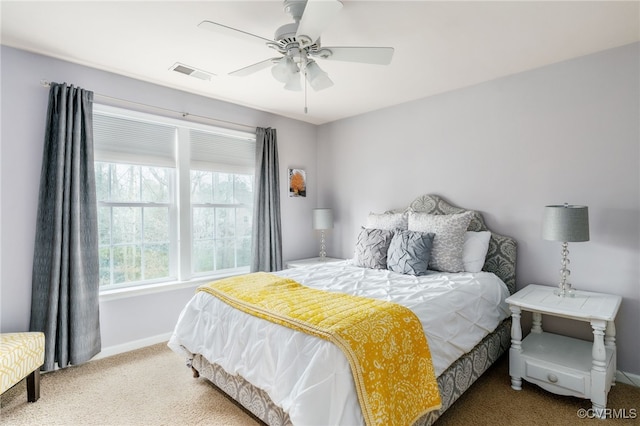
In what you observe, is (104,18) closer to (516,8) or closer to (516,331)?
(516,8)

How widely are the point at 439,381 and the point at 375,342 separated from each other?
62 cm

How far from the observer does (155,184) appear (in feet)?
10.9

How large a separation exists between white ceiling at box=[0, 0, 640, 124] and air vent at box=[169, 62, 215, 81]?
6cm

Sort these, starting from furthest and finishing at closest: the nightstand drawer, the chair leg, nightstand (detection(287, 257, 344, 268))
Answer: nightstand (detection(287, 257, 344, 268)), the chair leg, the nightstand drawer

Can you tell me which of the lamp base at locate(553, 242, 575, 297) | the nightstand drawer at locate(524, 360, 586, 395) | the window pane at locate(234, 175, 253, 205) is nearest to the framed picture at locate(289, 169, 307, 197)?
the window pane at locate(234, 175, 253, 205)

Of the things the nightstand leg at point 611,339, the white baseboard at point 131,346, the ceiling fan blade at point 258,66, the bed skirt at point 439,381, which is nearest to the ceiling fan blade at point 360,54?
the ceiling fan blade at point 258,66

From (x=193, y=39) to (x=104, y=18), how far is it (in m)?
0.53

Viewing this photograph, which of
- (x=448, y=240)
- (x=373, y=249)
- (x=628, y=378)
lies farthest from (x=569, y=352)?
(x=373, y=249)

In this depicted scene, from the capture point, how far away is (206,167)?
3613 mm

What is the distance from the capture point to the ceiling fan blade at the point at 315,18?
1.53 metres

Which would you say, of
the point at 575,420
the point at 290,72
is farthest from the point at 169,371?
the point at 575,420

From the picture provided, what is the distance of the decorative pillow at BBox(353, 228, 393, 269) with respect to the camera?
3.08 m

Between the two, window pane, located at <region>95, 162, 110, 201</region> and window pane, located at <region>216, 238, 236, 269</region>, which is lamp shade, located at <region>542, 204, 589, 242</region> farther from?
window pane, located at <region>95, 162, 110, 201</region>

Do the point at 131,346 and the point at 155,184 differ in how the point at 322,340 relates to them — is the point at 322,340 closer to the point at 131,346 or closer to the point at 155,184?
the point at 131,346
